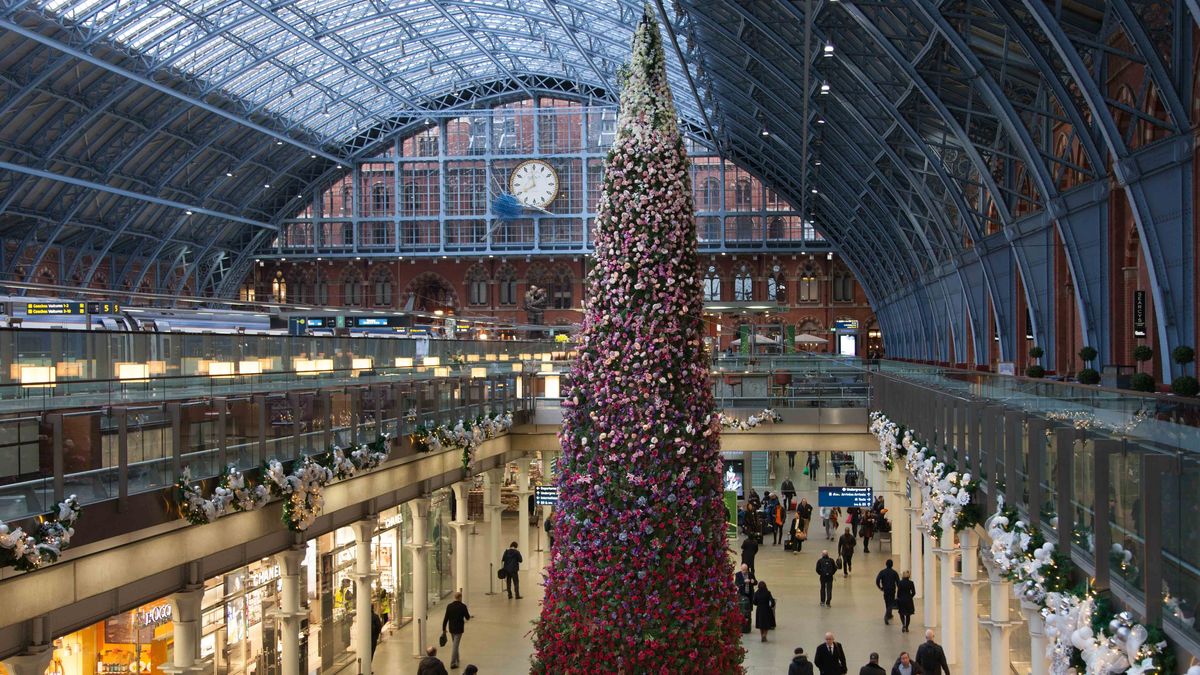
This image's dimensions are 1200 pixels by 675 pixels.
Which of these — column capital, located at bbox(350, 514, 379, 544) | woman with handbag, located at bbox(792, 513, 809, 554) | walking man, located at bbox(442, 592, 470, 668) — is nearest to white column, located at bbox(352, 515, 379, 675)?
column capital, located at bbox(350, 514, 379, 544)

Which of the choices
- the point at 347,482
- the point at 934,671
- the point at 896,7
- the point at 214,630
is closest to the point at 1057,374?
the point at 896,7

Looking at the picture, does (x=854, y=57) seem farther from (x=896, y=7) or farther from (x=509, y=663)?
(x=509, y=663)

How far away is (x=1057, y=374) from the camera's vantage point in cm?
2934

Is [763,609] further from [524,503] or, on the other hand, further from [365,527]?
[524,503]

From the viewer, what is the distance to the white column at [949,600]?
1748 centimetres

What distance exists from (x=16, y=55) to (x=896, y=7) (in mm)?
36285

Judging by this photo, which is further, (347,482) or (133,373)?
(347,482)

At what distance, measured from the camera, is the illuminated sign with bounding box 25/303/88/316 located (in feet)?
78.7

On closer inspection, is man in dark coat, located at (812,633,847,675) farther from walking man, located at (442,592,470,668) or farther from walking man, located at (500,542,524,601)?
walking man, located at (500,542,524,601)

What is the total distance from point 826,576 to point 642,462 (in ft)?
48.1

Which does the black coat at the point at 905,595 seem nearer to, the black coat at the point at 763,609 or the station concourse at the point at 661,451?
the station concourse at the point at 661,451

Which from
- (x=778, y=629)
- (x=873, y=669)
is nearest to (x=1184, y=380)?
(x=873, y=669)

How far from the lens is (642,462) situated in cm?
1134

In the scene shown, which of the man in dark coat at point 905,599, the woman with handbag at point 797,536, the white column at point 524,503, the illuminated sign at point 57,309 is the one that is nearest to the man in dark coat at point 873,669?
the man in dark coat at point 905,599
